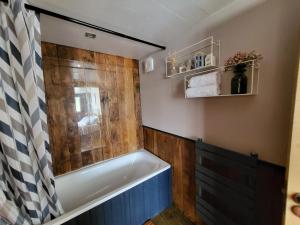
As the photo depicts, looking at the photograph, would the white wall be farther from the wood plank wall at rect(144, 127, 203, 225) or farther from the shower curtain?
the shower curtain

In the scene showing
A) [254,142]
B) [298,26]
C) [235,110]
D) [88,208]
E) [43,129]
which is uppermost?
[298,26]

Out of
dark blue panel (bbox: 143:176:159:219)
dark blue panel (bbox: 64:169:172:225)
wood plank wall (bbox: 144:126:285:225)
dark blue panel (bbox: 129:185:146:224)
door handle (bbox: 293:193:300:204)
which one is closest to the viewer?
door handle (bbox: 293:193:300:204)

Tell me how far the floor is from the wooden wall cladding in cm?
106

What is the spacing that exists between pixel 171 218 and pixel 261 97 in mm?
1743

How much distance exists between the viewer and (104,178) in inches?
80.9

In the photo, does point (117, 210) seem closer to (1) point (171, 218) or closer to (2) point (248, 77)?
(1) point (171, 218)

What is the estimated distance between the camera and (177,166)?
1.77 meters

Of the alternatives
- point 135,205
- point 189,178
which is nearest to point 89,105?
point 135,205

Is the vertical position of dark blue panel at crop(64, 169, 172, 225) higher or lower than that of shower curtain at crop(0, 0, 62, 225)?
lower

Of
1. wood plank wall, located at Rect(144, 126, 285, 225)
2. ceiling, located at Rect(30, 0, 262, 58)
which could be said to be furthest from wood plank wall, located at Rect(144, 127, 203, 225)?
ceiling, located at Rect(30, 0, 262, 58)

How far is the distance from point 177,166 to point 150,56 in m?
1.64

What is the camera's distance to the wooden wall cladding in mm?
1708

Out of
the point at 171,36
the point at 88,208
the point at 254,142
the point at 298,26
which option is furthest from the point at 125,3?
the point at 88,208

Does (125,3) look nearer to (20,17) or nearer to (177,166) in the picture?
(20,17)
